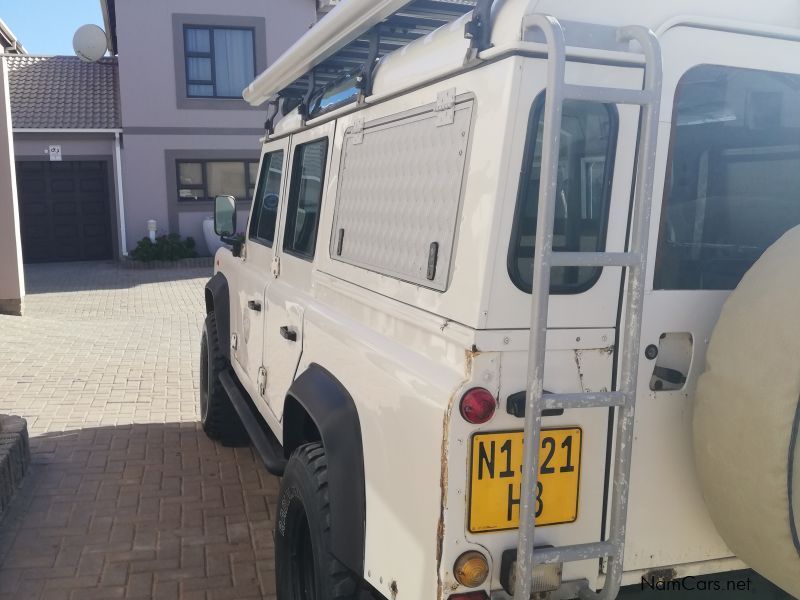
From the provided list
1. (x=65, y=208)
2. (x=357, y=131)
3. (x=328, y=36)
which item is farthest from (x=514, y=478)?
(x=65, y=208)

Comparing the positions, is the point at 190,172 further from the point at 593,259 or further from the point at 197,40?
the point at 593,259

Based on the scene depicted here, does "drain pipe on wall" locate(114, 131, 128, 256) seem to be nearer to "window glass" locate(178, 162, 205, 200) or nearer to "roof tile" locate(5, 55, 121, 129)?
"roof tile" locate(5, 55, 121, 129)

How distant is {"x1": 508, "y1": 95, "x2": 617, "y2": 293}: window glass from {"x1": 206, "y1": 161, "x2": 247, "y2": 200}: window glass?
17566 mm

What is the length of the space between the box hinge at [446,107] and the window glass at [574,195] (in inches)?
12.6

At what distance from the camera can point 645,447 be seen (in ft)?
6.97

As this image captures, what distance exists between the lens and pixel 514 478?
6.36ft

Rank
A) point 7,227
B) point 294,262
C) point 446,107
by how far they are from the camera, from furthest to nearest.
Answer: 1. point 7,227
2. point 294,262
3. point 446,107

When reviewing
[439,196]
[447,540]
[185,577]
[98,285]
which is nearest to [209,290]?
[185,577]

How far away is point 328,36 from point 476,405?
1.68 meters

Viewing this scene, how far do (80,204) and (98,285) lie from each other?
510 cm

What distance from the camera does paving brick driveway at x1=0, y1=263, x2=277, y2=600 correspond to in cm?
380

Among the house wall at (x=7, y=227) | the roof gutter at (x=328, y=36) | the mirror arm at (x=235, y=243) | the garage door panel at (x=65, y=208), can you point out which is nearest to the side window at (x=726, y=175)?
the roof gutter at (x=328, y=36)

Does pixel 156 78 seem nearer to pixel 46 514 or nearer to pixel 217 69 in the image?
pixel 217 69

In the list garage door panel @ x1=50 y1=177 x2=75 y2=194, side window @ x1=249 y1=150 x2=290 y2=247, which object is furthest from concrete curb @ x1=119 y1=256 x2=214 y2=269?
side window @ x1=249 y1=150 x2=290 y2=247
